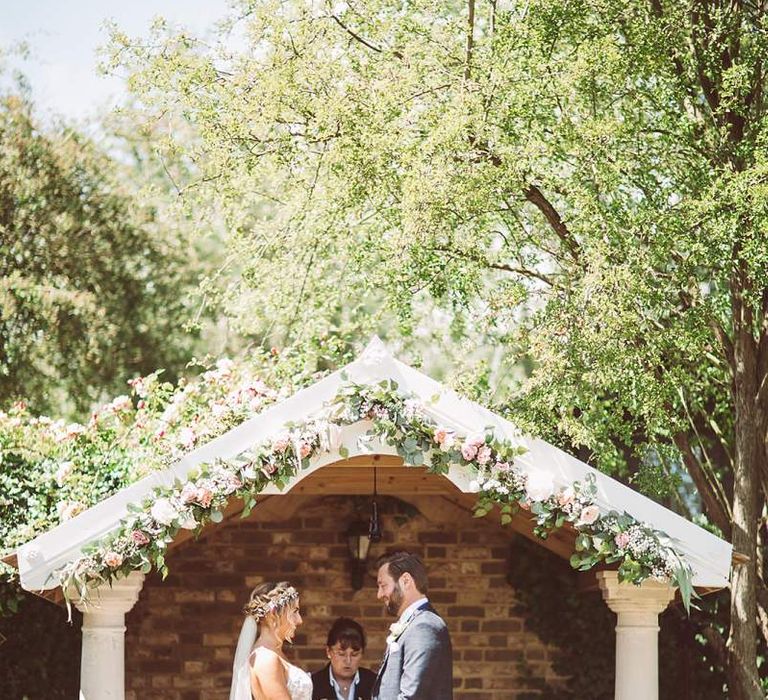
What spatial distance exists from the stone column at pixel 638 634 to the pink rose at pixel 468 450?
1.19 metres

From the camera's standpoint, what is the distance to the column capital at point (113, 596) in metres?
6.52

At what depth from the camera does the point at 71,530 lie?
6.30 m

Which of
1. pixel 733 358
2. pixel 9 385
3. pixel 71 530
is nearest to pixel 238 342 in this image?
pixel 9 385

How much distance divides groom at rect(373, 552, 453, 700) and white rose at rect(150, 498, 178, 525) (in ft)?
3.65

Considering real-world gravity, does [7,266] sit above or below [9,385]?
above

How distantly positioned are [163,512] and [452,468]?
150cm

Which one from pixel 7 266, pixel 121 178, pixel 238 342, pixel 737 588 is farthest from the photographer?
pixel 238 342

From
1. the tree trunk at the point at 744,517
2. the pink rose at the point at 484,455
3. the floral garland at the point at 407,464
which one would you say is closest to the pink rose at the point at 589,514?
the floral garland at the point at 407,464

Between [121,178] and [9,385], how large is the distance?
359 cm

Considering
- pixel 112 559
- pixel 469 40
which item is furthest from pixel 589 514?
pixel 469 40

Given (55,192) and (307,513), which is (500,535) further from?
(55,192)

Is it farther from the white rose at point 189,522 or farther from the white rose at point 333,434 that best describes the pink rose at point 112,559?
the white rose at point 333,434

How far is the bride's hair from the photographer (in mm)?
6227

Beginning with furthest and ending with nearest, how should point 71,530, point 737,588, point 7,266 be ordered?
point 7,266 → point 737,588 → point 71,530
